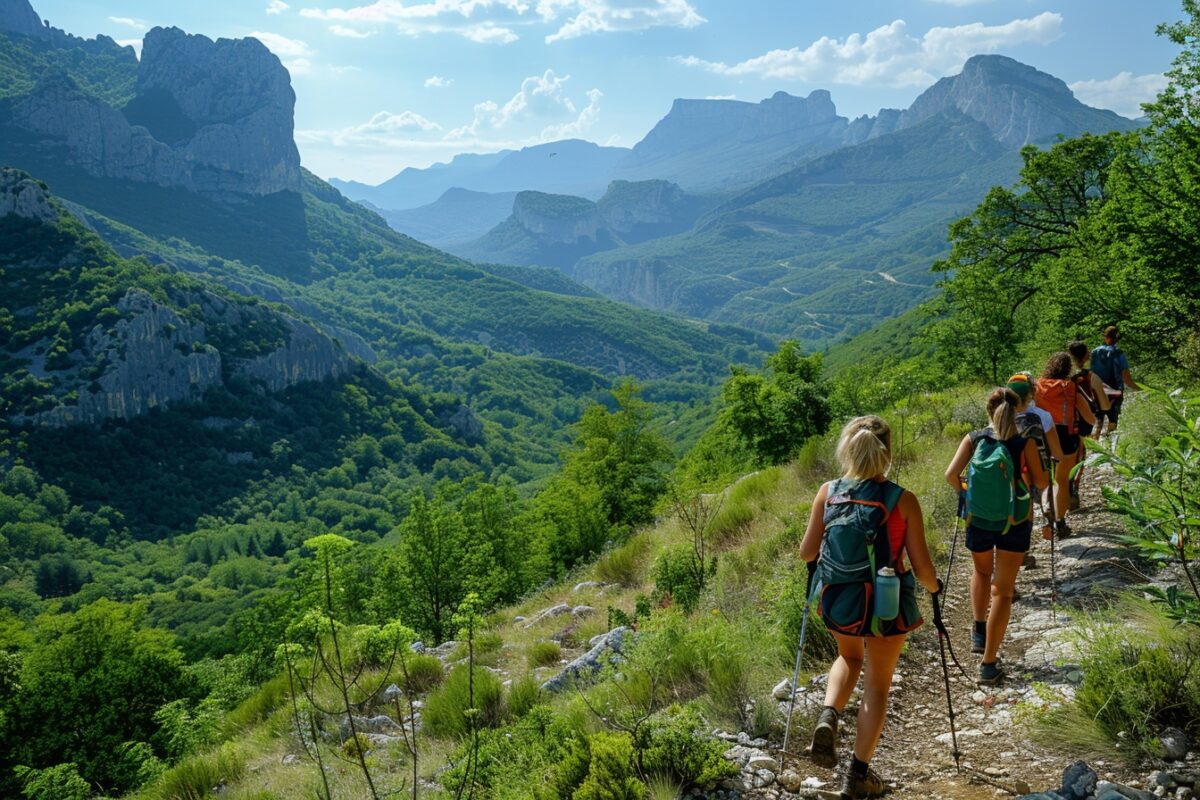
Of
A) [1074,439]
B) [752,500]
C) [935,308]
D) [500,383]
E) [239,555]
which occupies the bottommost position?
[239,555]

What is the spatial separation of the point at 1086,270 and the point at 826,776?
1658cm

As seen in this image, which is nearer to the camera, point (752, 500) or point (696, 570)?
point (696, 570)

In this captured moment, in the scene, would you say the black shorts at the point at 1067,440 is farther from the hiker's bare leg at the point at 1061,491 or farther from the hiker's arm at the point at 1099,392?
the hiker's arm at the point at 1099,392

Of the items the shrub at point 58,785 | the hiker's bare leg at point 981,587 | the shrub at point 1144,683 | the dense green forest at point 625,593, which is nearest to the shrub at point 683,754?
the dense green forest at point 625,593

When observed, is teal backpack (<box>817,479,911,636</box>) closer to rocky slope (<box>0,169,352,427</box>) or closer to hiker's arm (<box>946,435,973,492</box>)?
hiker's arm (<box>946,435,973,492</box>)

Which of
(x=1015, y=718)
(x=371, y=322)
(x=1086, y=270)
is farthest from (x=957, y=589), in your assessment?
(x=371, y=322)

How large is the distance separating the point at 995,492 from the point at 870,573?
6.76ft

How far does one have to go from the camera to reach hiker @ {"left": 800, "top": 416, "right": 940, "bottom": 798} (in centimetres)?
346

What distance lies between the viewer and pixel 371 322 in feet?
648

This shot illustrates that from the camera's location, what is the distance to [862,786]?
3.46 metres

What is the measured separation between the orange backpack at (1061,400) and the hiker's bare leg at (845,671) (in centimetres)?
474

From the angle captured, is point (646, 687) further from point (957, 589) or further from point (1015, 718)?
point (957, 589)

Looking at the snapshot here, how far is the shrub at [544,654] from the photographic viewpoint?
295 inches

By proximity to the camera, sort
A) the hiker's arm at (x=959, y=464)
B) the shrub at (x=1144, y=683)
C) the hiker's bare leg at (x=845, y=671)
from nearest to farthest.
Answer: the shrub at (x=1144, y=683), the hiker's bare leg at (x=845, y=671), the hiker's arm at (x=959, y=464)
